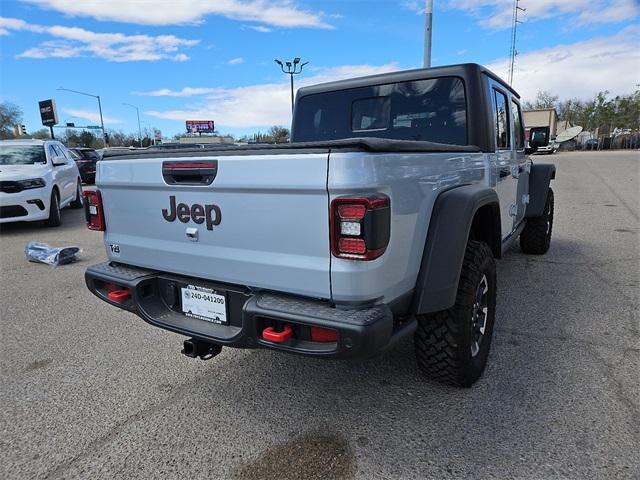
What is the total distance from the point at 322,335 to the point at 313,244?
422 millimetres

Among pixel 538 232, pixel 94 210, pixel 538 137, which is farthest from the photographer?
pixel 538 232

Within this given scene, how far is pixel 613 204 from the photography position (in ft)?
35.9

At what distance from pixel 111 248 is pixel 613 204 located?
38.5 ft

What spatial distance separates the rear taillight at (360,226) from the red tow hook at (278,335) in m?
0.44

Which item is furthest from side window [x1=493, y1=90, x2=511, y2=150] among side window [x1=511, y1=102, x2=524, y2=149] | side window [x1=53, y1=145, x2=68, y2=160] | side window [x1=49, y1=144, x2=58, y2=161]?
side window [x1=53, y1=145, x2=68, y2=160]

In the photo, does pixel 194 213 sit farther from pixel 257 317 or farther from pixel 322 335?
pixel 322 335

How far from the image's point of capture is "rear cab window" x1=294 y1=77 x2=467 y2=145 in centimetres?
347

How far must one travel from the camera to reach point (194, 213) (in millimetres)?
2420

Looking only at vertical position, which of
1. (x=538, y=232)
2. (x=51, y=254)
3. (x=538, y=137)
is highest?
(x=538, y=137)

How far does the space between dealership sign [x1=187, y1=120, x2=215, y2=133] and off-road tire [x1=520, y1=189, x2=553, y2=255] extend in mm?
86017

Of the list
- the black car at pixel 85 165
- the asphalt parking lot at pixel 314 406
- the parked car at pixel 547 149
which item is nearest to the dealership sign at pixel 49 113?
the black car at pixel 85 165

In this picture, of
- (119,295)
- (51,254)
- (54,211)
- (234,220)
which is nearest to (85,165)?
(54,211)

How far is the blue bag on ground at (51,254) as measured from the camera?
617 centimetres

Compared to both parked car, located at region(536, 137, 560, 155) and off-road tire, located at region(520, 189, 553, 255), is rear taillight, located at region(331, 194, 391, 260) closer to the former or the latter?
parked car, located at region(536, 137, 560, 155)
